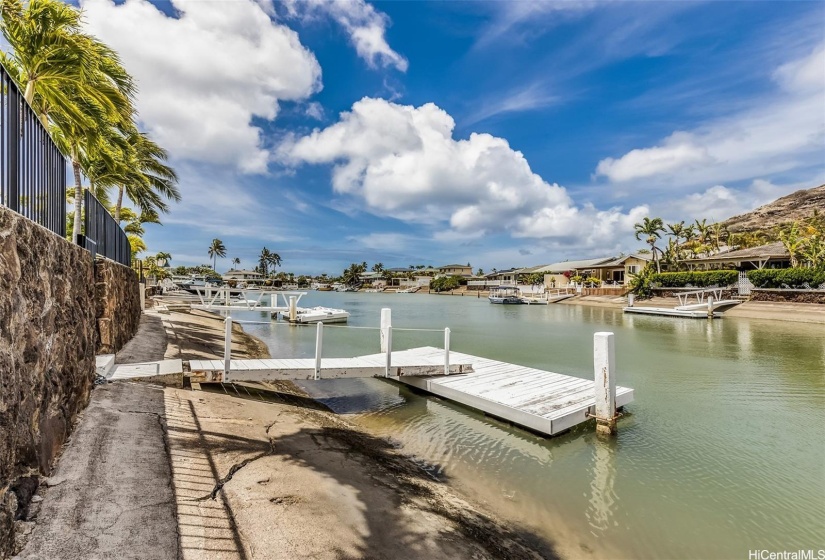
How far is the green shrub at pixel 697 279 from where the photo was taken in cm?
4022

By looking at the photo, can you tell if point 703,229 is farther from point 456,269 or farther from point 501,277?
point 456,269

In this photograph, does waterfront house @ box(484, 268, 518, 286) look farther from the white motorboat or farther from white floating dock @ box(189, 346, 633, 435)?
white floating dock @ box(189, 346, 633, 435)

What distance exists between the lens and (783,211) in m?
109

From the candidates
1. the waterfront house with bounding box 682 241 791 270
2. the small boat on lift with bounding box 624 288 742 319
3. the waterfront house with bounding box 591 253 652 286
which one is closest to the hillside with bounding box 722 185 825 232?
the waterfront house with bounding box 591 253 652 286

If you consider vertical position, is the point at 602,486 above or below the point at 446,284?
below

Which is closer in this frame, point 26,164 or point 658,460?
point 26,164

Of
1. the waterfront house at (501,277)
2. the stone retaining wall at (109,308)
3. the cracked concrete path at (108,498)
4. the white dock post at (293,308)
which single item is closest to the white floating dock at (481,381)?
the stone retaining wall at (109,308)

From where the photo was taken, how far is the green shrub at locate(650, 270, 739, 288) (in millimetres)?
40219

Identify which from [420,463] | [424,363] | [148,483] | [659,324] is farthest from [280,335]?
[659,324]

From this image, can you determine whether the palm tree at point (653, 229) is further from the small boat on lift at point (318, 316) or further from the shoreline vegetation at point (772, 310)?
the small boat on lift at point (318, 316)

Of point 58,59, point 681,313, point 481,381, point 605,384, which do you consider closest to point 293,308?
point 481,381

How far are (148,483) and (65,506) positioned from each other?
0.71m

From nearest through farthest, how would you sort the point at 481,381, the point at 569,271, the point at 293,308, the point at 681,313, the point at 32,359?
the point at 32,359 < the point at 481,381 < the point at 293,308 < the point at 681,313 < the point at 569,271

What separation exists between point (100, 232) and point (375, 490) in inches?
367
